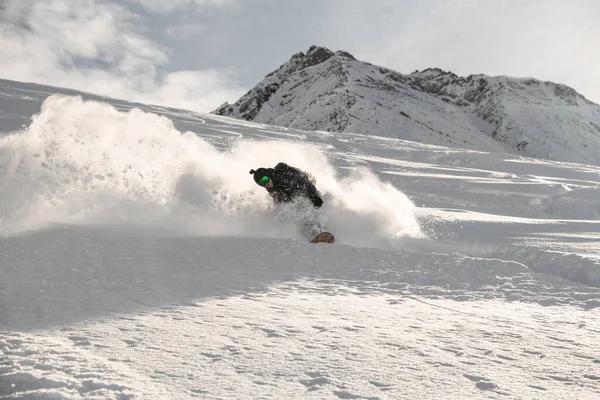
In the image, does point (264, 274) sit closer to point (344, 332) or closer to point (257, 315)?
point (257, 315)

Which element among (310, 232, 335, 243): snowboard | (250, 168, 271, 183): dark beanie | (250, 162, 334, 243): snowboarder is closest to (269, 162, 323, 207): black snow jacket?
(250, 162, 334, 243): snowboarder

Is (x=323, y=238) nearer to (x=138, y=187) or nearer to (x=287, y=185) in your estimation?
(x=287, y=185)

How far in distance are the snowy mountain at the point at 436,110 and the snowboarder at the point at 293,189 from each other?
362 ft

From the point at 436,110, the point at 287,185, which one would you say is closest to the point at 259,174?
the point at 287,185

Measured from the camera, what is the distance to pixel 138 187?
863 centimetres

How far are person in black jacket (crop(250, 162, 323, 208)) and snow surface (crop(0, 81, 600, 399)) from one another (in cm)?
39

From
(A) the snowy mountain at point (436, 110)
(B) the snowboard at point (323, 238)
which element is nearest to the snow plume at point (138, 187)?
(B) the snowboard at point (323, 238)

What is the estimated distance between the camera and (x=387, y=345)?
10.4ft

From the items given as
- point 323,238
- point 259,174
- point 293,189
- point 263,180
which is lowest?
point 323,238

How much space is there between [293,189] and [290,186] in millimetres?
79

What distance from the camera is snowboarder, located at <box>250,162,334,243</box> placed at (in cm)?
843

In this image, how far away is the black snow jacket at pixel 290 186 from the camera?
8586 mm

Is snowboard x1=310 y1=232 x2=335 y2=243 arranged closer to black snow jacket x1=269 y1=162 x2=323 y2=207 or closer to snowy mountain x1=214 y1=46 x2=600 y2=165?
black snow jacket x1=269 y1=162 x2=323 y2=207

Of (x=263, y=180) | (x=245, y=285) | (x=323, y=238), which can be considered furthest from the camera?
(x=263, y=180)
